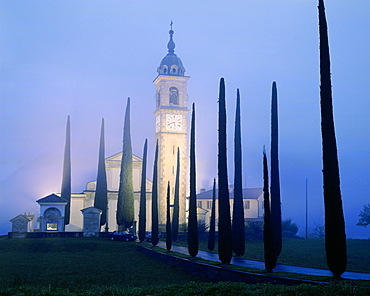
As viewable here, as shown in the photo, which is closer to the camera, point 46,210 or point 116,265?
point 116,265

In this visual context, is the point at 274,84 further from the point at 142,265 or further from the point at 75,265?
the point at 75,265

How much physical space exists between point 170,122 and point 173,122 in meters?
0.44

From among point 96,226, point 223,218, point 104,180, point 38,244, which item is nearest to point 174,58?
point 104,180

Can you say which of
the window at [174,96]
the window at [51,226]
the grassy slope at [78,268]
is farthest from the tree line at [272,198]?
the window at [174,96]

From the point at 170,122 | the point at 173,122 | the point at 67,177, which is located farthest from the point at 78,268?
the point at 173,122

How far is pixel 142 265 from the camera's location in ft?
83.9

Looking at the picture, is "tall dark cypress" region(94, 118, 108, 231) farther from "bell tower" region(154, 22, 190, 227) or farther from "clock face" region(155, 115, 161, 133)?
"clock face" region(155, 115, 161, 133)

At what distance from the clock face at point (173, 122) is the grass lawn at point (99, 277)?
28322 mm

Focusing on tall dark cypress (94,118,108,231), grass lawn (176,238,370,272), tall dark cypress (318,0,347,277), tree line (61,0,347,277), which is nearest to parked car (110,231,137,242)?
tree line (61,0,347,277)

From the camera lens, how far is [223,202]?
23.0 metres

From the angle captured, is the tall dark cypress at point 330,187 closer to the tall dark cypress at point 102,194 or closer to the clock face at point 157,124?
the tall dark cypress at point 102,194

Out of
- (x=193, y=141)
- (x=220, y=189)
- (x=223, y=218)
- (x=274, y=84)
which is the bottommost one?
(x=223, y=218)

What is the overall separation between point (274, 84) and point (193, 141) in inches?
259

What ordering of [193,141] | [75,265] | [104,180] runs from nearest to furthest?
[75,265], [193,141], [104,180]
